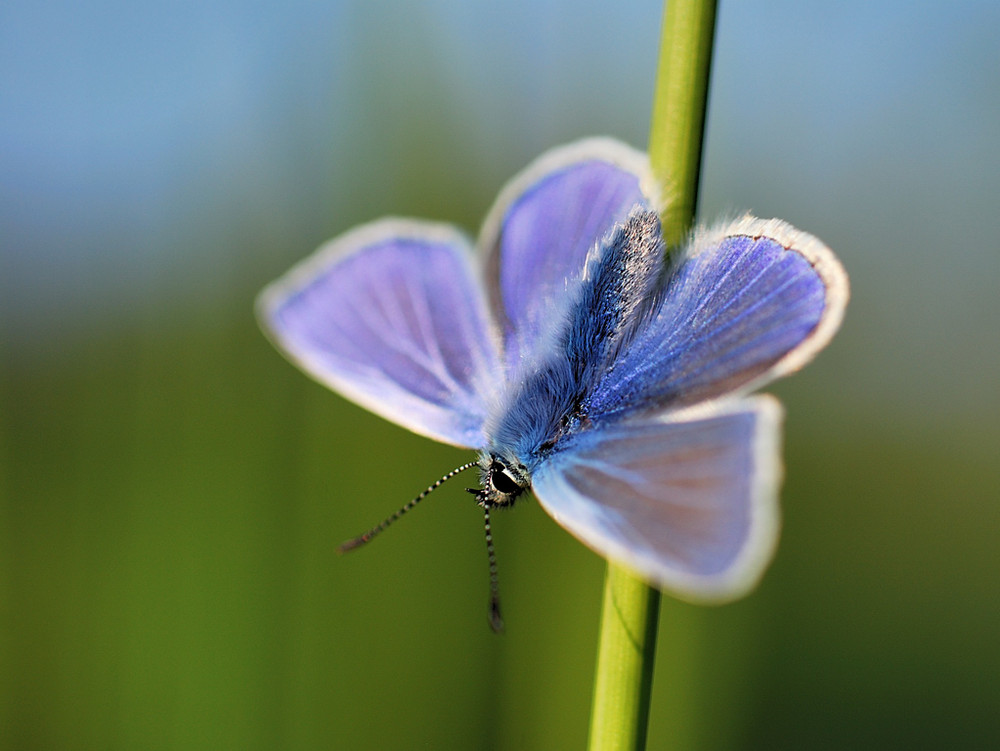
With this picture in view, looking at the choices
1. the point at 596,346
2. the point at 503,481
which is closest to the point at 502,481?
the point at 503,481

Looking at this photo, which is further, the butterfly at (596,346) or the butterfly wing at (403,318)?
the butterfly wing at (403,318)

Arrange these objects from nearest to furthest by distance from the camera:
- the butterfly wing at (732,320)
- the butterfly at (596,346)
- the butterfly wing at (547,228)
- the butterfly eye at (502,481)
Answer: the butterfly at (596,346) < the butterfly wing at (732,320) < the butterfly eye at (502,481) < the butterfly wing at (547,228)

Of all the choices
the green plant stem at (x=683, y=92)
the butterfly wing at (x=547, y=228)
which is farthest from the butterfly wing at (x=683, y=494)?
the butterfly wing at (x=547, y=228)

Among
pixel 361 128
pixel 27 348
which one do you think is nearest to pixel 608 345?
pixel 361 128

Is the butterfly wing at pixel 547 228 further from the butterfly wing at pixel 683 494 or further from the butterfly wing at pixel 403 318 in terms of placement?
the butterfly wing at pixel 683 494

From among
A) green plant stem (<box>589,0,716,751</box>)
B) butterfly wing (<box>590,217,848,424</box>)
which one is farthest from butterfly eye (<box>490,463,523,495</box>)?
green plant stem (<box>589,0,716,751</box>)

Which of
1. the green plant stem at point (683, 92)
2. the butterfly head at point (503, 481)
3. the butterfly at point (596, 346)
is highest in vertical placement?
the green plant stem at point (683, 92)

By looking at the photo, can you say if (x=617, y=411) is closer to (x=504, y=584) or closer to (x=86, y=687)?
(x=504, y=584)

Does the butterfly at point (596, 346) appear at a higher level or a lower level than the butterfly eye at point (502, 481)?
higher

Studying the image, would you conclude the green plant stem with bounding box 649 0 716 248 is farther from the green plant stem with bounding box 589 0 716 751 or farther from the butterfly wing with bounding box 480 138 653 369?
the butterfly wing with bounding box 480 138 653 369
